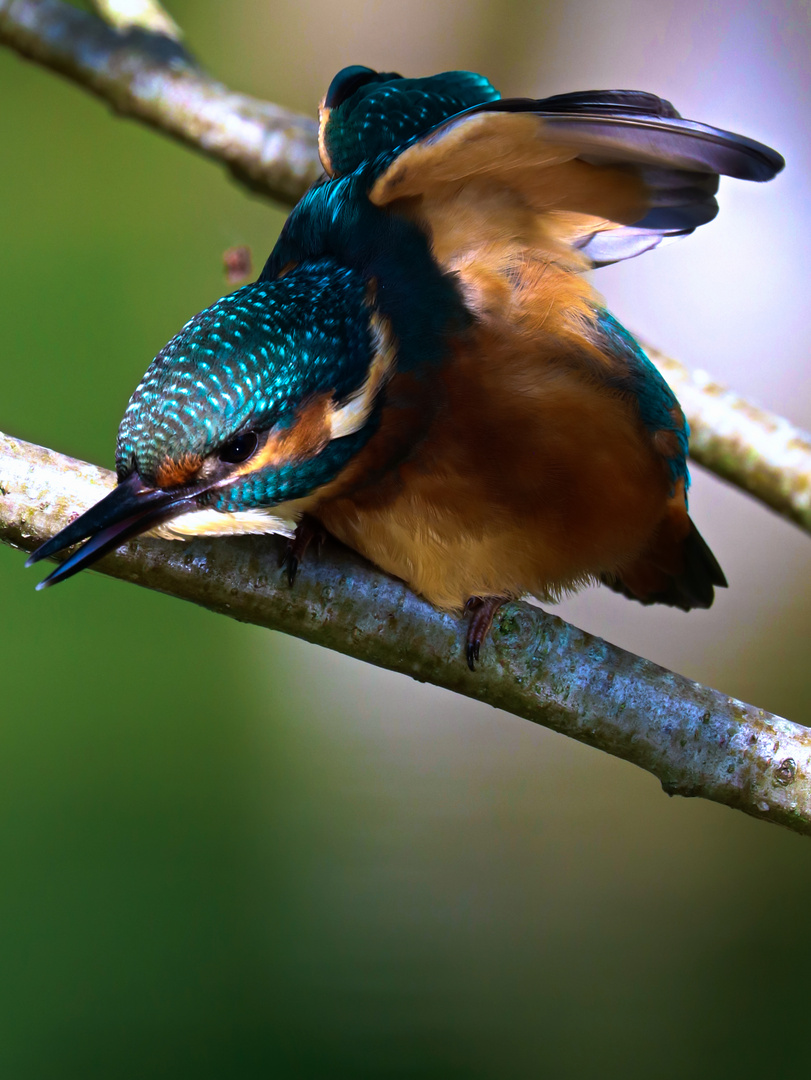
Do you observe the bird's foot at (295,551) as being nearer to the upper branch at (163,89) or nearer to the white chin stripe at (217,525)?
the white chin stripe at (217,525)

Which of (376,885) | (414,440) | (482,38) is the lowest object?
(376,885)

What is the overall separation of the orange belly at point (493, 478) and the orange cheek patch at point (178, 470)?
0.56 ft

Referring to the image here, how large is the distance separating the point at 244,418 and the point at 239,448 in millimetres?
27

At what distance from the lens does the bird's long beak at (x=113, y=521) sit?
0.75 m

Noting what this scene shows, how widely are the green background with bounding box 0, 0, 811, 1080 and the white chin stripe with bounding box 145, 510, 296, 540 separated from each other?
1629mm

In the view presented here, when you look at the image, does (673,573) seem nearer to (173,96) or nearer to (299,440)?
(299,440)

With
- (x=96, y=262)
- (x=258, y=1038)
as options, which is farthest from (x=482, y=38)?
(x=258, y=1038)

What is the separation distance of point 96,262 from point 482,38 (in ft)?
4.65

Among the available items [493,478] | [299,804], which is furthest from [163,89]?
[299,804]

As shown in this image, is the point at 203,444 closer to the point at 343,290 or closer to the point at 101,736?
the point at 343,290

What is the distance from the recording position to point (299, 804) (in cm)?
324

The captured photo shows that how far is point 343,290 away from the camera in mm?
937

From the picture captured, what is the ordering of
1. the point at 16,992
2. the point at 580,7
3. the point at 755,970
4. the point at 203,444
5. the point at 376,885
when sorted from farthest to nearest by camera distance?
the point at 376,885, the point at 16,992, the point at 755,970, the point at 580,7, the point at 203,444

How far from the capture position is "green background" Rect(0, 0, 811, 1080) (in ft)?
8.50
